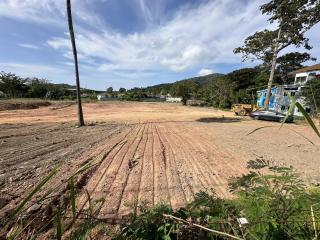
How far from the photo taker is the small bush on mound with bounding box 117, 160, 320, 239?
1.41m

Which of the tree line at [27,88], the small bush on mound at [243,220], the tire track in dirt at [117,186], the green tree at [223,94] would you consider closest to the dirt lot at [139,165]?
the tire track in dirt at [117,186]

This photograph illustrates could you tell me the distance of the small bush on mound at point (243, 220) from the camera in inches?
55.4

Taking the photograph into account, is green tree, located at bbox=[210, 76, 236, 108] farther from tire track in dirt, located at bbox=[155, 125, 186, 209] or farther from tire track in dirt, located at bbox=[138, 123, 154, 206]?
tire track in dirt, located at bbox=[155, 125, 186, 209]

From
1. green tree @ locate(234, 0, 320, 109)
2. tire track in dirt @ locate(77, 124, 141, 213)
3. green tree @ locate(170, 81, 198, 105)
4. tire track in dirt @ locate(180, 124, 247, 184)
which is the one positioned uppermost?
green tree @ locate(234, 0, 320, 109)

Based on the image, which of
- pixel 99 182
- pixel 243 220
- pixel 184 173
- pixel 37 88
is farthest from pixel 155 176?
pixel 37 88

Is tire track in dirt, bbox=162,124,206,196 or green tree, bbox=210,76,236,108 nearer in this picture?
tire track in dirt, bbox=162,124,206,196

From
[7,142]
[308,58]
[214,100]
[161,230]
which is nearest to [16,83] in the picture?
[214,100]

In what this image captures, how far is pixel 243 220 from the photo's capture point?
Answer: 1597mm

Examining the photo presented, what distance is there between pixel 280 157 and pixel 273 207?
7636 mm

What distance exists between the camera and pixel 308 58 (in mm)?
32344

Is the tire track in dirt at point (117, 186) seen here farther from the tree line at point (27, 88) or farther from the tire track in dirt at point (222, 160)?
the tree line at point (27, 88)

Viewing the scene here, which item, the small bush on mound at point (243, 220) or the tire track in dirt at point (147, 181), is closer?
the small bush on mound at point (243, 220)

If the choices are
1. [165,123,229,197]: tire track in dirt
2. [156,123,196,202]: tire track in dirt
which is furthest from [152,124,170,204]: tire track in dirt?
[165,123,229,197]: tire track in dirt

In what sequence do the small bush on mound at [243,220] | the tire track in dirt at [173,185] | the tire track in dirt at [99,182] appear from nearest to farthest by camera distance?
the small bush on mound at [243,220]
the tire track in dirt at [173,185]
the tire track in dirt at [99,182]
